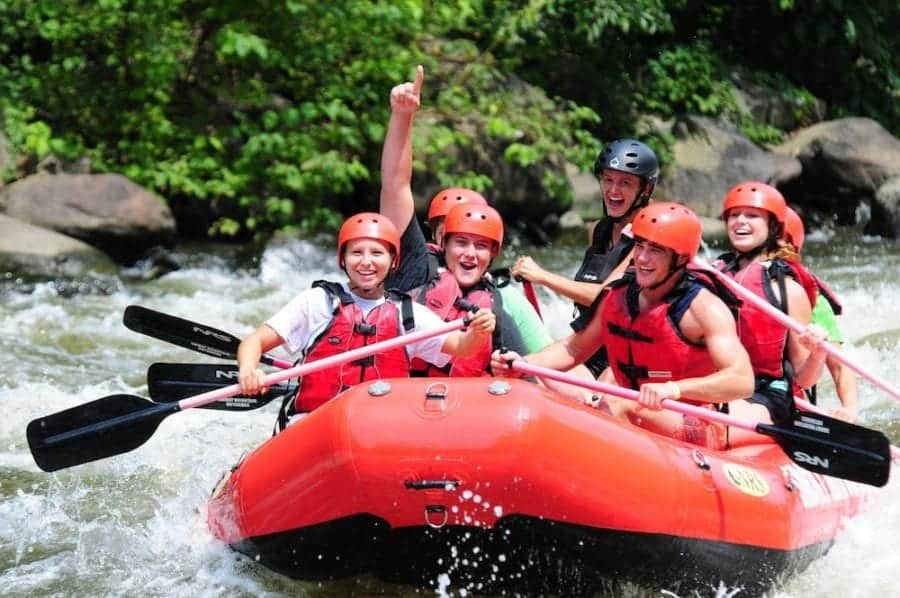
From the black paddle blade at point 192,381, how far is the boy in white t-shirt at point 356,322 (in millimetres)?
597

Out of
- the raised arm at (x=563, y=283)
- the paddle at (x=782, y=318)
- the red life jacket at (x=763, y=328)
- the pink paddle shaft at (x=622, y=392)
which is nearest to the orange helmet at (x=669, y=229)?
the paddle at (x=782, y=318)

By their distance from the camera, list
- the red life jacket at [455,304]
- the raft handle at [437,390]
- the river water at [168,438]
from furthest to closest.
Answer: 1. the red life jacket at [455,304]
2. the river water at [168,438]
3. the raft handle at [437,390]

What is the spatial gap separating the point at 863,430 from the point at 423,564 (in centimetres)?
151

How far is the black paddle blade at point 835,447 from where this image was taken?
4.27 m

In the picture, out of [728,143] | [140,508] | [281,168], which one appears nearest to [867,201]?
[728,143]

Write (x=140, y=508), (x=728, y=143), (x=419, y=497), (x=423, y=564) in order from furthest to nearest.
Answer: (x=728, y=143)
(x=140, y=508)
(x=423, y=564)
(x=419, y=497)

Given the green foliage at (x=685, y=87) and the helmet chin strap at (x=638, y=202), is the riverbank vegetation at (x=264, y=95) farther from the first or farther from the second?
the helmet chin strap at (x=638, y=202)

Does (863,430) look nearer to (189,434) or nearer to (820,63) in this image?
(189,434)

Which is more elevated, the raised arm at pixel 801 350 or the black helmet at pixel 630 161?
the black helmet at pixel 630 161

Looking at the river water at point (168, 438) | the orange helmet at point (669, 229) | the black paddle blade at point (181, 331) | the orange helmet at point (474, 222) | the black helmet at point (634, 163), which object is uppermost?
the black helmet at point (634, 163)

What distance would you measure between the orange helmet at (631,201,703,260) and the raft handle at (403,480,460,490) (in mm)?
1176

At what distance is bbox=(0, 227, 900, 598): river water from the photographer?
4.78 metres

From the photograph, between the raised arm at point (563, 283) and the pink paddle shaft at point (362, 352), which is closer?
the pink paddle shaft at point (362, 352)

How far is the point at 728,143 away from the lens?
1471 centimetres
